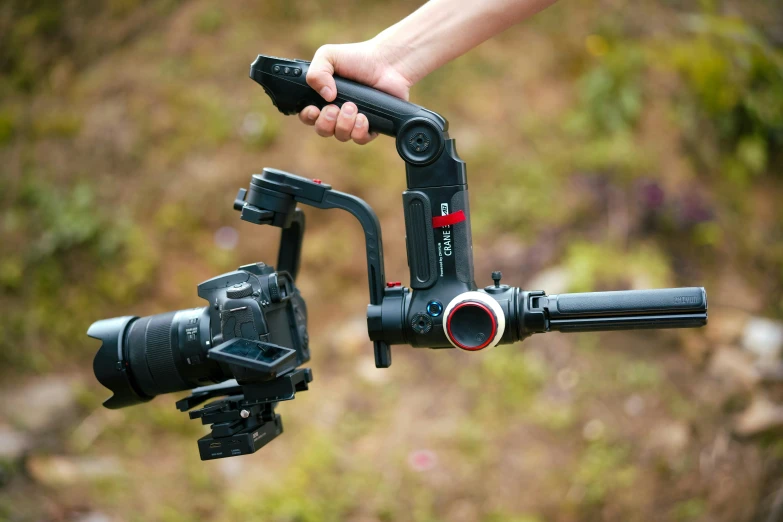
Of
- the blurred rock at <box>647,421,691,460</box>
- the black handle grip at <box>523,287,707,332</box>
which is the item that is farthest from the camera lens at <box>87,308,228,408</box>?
the blurred rock at <box>647,421,691,460</box>

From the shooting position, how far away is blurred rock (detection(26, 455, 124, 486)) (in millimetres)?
3836

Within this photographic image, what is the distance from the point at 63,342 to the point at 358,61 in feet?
9.97

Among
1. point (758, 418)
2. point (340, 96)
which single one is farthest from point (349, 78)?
point (758, 418)

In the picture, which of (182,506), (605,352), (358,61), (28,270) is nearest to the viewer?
(358,61)

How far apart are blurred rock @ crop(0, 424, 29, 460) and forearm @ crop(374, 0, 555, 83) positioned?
2938mm

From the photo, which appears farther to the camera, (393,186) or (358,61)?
(393,186)

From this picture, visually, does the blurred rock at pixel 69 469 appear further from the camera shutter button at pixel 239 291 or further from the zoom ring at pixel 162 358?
the camera shutter button at pixel 239 291

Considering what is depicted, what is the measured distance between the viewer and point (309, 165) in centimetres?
470

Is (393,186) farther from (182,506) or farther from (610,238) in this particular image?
(182,506)

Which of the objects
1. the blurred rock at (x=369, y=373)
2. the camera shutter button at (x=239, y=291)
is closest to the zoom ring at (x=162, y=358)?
the camera shutter button at (x=239, y=291)

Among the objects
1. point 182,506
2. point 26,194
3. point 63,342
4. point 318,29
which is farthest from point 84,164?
point 182,506

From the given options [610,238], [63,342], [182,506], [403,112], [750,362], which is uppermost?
[403,112]

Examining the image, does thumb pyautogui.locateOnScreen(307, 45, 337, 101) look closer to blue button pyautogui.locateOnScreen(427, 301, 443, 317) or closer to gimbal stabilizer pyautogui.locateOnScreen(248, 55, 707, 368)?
gimbal stabilizer pyautogui.locateOnScreen(248, 55, 707, 368)

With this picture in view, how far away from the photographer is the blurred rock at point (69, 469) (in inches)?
151
